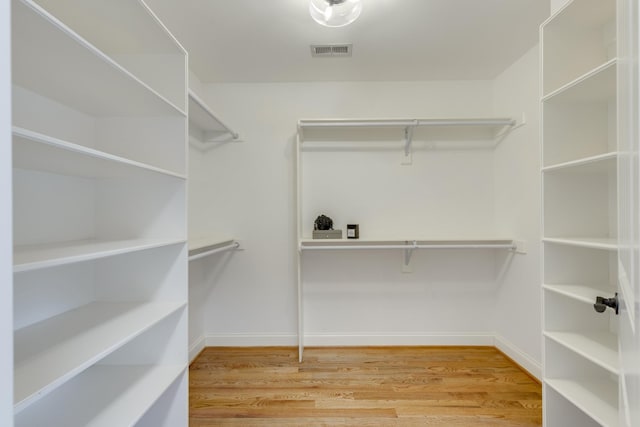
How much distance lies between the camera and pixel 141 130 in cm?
149

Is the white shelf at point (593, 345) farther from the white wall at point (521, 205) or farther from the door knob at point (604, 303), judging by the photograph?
the white wall at point (521, 205)

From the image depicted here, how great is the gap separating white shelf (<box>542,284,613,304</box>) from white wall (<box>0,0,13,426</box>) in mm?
1836

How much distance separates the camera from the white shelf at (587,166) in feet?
3.91

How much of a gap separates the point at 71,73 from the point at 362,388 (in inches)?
89.0

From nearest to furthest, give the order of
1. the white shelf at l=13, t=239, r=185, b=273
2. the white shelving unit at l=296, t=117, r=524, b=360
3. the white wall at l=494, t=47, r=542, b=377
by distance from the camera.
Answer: the white shelf at l=13, t=239, r=185, b=273, the white wall at l=494, t=47, r=542, b=377, the white shelving unit at l=296, t=117, r=524, b=360

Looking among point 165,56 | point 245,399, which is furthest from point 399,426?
point 165,56

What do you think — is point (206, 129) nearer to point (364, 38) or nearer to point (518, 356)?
point (364, 38)

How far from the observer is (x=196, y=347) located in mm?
2441

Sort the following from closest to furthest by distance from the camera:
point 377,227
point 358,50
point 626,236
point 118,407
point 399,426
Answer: point 626,236
point 118,407
point 399,426
point 358,50
point 377,227

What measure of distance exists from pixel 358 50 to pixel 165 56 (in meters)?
1.29

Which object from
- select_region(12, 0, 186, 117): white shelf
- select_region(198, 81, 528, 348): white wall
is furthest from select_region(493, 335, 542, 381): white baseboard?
select_region(12, 0, 186, 117): white shelf

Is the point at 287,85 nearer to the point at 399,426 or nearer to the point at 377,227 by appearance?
the point at 377,227

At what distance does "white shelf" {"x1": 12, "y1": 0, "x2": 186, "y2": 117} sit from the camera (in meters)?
0.79

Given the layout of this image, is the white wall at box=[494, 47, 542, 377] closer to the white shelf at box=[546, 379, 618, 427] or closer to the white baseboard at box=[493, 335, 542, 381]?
the white baseboard at box=[493, 335, 542, 381]
